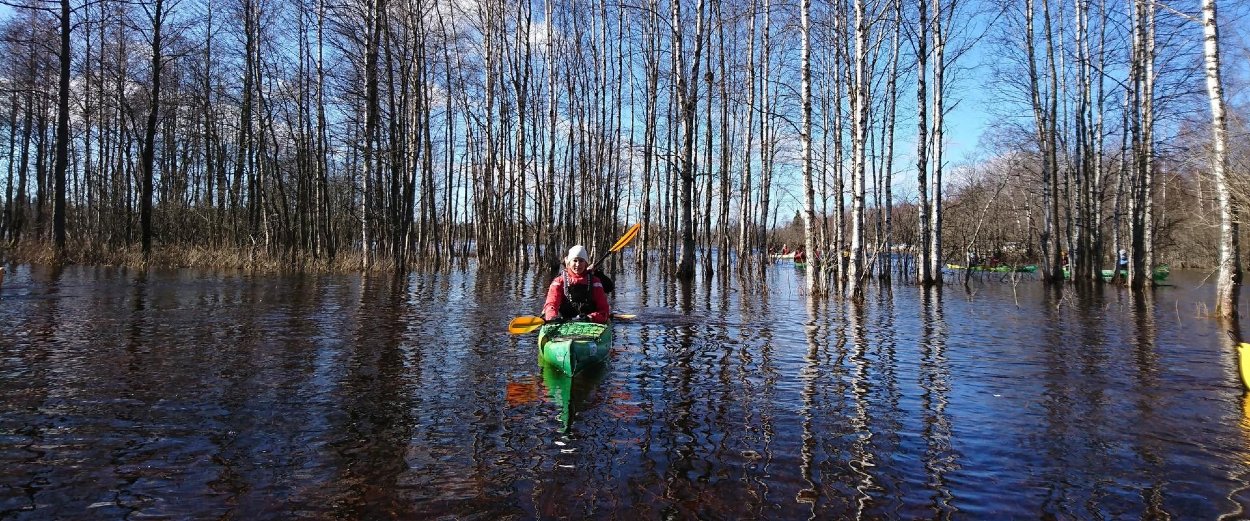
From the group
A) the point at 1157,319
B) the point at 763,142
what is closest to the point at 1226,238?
the point at 1157,319

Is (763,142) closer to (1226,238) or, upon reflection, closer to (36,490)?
(1226,238)

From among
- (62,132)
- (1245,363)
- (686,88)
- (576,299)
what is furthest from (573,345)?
(62,132)

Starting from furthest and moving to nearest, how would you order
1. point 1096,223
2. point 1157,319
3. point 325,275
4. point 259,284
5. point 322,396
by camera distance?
point 1096,223 → point 325,275 → point 259,284 → point 1157,319 → point 322,396

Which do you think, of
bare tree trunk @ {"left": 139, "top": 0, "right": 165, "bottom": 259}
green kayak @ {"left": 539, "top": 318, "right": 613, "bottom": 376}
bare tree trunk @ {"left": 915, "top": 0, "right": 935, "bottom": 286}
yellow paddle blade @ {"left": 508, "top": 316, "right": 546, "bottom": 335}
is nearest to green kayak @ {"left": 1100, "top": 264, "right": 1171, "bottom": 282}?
bare tree trunk @ {"left": 915, "top": 0, "right": 935, "bottom": 286}

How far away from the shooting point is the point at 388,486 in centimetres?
363

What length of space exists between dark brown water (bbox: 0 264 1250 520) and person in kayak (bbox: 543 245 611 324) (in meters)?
0.65

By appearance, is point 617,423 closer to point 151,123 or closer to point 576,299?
point 576,299

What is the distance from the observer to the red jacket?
834 centimetres

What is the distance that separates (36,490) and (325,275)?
18326 mm

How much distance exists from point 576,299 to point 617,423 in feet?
12.2

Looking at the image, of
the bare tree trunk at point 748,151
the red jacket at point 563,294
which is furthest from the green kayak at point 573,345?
the bare tree trunk at point 748,151

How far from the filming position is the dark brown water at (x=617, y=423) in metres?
3.49

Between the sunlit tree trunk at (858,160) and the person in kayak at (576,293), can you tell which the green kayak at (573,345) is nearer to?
the person in kayak at (576,293)

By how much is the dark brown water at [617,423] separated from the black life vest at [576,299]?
72 centimetres
